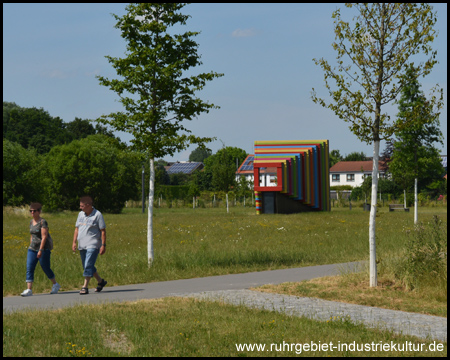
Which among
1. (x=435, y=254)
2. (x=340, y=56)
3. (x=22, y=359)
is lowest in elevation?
(x=22, y=359)

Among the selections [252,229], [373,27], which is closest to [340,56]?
[373,27]

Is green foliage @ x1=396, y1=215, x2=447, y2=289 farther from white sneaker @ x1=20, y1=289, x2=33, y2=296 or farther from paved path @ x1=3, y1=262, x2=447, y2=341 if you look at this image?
white sneaker @ x1=20, y1=289, x2=33, y2=296

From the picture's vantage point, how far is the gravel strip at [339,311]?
7973mm

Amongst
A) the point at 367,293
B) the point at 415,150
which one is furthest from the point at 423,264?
the point at 415,150

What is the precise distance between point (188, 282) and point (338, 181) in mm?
99740

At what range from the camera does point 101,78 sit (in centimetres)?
1498

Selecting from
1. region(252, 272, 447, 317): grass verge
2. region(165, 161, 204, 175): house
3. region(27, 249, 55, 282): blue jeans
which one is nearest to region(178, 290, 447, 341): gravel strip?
region(252, 272, 447, 317): grass verge

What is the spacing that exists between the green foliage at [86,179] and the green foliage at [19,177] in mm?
5928

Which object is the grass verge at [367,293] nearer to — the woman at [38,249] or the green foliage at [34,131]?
the woman at [38,249]

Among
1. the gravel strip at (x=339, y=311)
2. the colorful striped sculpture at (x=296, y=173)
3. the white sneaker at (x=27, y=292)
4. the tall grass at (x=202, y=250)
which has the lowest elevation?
the white sneaker at (x=27, y=292)

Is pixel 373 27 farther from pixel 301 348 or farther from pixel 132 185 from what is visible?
pixel 132 185

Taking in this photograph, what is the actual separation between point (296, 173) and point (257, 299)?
3186 centimetres

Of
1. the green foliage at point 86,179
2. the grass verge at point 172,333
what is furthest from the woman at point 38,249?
the green foliage at point 86,179

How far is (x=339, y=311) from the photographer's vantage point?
9094 mm
